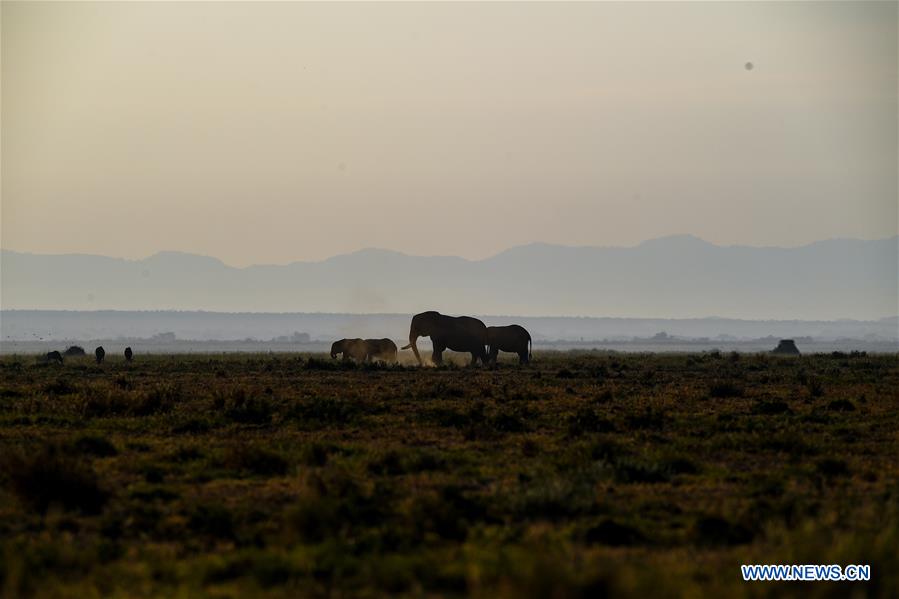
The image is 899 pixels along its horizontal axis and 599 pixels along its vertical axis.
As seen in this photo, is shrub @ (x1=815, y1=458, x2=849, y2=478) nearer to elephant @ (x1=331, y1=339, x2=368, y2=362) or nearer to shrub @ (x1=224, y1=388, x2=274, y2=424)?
shrub @ (x1=224, y1=388, x2=274, y2=424)

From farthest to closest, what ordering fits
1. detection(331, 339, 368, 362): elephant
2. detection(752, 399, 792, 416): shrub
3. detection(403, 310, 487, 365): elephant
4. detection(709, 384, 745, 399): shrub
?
1. detection(331, 339, 368, 362): elephant
2. detection(403, 310, 487, 365): elephant
3. detection(709, 384, 745, 399): shrub
4. detection(752, 399, 792, 416): shrub

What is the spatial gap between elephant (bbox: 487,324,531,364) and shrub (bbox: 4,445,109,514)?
157ft

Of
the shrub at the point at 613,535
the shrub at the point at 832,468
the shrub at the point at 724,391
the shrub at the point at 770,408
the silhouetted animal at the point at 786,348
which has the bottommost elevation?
the shrub at the point at 613,535

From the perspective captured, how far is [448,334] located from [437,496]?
1826 inches

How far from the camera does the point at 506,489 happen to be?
51.3ft

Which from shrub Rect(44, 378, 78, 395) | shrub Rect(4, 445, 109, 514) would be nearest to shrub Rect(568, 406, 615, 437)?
shrub Rect(4, 445, 109, 514)

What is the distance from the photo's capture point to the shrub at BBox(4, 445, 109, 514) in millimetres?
14531

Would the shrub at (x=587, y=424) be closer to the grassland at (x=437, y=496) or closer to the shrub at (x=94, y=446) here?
the grassland at (x=437, y=496)

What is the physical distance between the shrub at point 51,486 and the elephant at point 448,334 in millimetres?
45254

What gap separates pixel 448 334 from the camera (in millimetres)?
61094

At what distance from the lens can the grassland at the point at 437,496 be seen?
10.6 meters

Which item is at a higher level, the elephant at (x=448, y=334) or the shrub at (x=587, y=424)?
the elephant at (x=448, y=334)

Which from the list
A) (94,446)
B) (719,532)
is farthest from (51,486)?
(719,532)

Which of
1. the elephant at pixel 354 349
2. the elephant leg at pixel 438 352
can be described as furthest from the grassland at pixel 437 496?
the elephant at pixel 354 349
